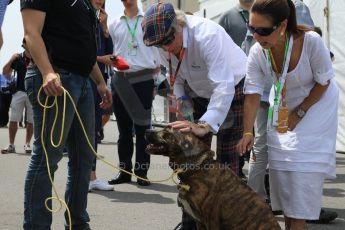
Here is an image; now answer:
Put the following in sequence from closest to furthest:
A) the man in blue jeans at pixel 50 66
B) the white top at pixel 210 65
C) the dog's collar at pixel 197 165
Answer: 1. the man in blue jeans at pixel 50 66
2. the dog's collar at pixel 197 165
3. the white top at pixel 210 65

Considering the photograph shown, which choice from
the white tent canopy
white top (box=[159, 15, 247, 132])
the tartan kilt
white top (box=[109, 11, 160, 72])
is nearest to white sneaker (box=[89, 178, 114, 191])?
white top (box=[109, 11, 160, 72])

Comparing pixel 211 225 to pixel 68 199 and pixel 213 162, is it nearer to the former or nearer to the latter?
pixel 213 162

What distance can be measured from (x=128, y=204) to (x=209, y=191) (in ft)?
7.26

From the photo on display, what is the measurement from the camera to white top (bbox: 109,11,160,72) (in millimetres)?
6621

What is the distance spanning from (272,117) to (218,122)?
0.39 m

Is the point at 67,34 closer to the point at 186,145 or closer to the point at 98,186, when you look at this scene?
the point at 186,145

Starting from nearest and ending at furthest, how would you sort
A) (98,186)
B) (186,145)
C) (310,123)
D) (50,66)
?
1. (50,66)
2. (186,145)
3. (310,123)
4. (98,186)

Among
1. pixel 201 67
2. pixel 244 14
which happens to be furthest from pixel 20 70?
pixel 201 67

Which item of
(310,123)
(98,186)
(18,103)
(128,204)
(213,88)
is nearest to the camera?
(310,123)

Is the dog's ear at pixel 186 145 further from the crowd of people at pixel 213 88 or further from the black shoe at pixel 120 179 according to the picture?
the black shoe at pixel 120 179

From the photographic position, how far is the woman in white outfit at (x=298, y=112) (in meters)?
3.78

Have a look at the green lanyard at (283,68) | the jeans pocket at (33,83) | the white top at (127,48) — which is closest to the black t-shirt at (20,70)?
the white top at (127,48)

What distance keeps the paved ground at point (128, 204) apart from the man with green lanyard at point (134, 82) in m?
0.57

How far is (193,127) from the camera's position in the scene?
150 inches
